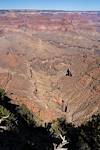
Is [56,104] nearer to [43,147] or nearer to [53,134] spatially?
[53,134]

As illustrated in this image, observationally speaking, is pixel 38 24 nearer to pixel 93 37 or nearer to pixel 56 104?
pixel 93 37

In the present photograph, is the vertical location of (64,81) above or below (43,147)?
above

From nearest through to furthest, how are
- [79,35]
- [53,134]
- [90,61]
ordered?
[53,134], [90,61], [79,35]

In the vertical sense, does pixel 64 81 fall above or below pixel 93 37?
below

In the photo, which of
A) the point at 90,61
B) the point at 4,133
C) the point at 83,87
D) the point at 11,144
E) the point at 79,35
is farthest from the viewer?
the point at 79,35

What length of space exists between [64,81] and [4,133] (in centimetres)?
5764

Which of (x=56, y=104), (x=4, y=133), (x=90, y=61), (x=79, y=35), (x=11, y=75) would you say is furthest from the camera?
(x=79, y=35)

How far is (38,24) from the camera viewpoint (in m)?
182

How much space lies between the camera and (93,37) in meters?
185

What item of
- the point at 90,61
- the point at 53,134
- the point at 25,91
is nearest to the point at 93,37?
the point at 90,61

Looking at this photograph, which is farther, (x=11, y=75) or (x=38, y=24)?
(x=38, y=24)

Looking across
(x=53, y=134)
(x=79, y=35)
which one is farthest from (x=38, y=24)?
(x=53, y=134)

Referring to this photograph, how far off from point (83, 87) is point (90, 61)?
2113 centimetres

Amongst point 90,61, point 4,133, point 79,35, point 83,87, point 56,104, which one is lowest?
point 4,133
